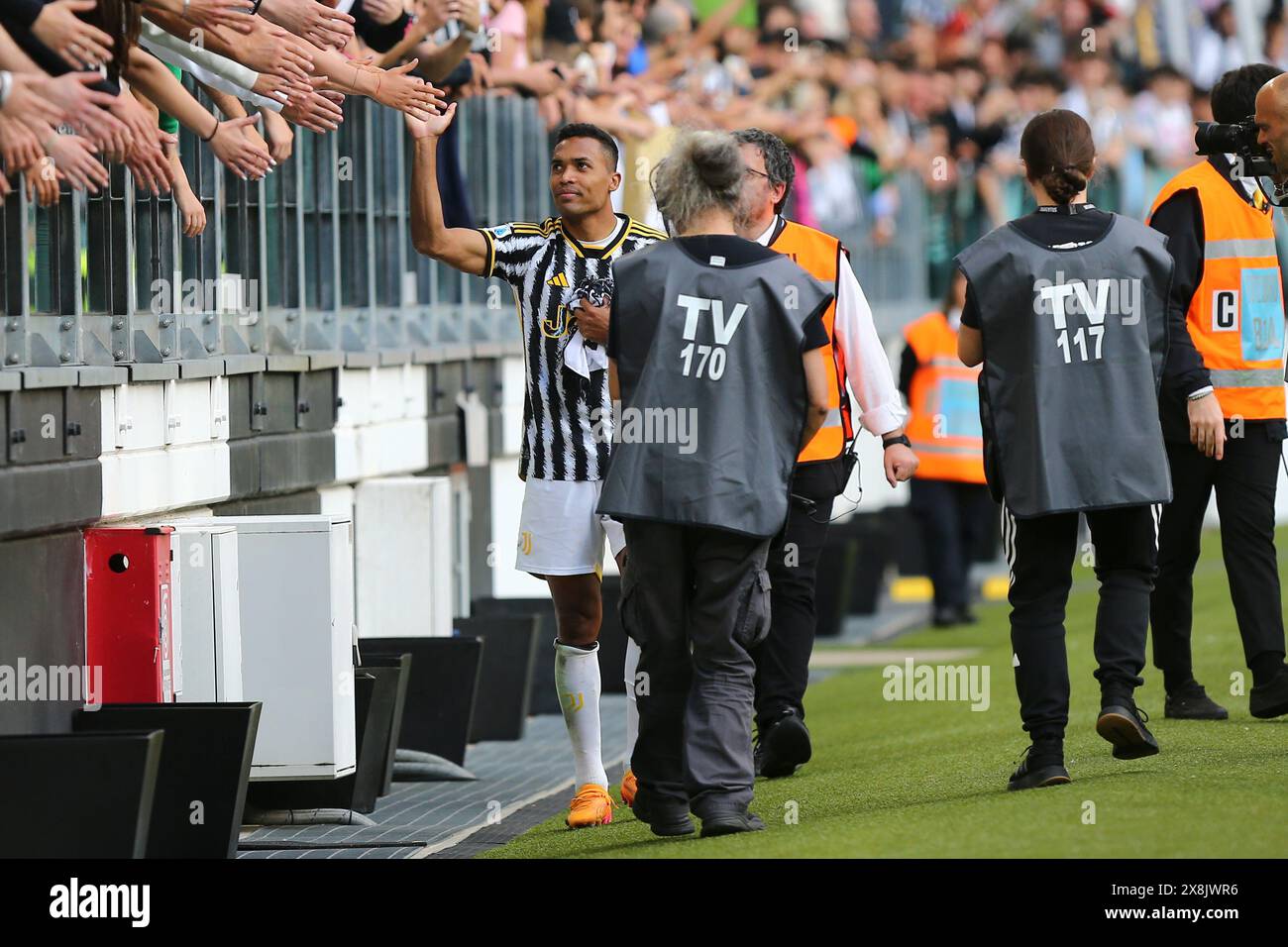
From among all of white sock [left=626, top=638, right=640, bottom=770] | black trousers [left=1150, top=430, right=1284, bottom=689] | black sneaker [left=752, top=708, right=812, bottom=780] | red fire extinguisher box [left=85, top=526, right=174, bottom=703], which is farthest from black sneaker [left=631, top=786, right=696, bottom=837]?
black trousers [left=1150, top=430, right=1284, bottom=689]

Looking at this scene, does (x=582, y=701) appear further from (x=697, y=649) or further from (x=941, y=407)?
(x=941, y=407)

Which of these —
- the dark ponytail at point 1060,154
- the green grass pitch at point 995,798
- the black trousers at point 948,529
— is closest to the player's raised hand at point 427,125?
the dark ponytail at point 1060,154

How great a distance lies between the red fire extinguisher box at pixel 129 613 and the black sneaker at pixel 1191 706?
12.4ft

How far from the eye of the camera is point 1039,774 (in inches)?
305

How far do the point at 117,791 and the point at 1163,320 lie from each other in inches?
135

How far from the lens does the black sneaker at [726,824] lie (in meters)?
7.23

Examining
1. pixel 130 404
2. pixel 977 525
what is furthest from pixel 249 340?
pixel 977 525

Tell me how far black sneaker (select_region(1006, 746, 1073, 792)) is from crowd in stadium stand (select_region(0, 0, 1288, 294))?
252 centimetres

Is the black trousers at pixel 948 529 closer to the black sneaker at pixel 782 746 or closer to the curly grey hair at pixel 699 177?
the black sneaker at pixel 782 746

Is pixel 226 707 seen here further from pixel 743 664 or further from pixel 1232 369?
pixel 1232 369

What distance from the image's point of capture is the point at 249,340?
34.2 feet

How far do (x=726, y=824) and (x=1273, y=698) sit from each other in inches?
110

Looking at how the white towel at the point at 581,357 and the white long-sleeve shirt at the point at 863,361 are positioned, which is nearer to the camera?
the white towel at the point at 581,357

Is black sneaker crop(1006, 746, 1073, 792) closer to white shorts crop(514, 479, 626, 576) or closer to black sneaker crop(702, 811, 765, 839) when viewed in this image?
black sneaker crop(702, 811, 765, 839)
